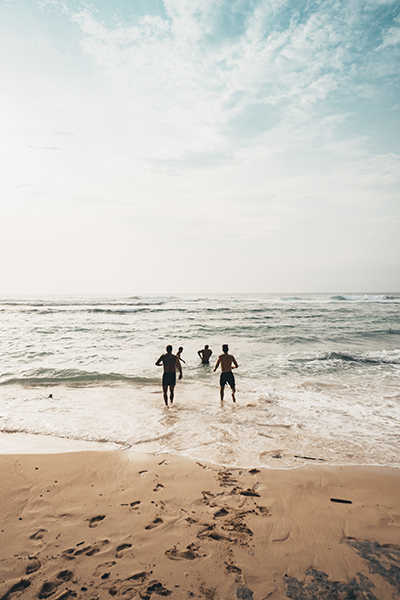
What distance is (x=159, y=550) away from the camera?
3277 mm

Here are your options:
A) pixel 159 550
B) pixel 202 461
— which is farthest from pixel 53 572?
pixel 202 461

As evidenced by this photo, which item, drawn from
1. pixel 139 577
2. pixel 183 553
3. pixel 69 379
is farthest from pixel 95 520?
pixel 69 379

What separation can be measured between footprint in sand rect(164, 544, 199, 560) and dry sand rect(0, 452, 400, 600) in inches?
0.6

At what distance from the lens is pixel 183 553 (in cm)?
322

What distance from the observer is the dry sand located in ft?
9.37

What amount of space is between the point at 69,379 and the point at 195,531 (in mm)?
9105

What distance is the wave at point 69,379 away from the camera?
10734mm

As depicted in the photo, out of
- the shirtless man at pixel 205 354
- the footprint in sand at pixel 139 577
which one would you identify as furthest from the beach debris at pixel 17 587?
the shirtless man at pixel 205 354

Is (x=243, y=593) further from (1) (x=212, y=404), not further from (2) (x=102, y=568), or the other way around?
(1) (x=212, y=404)

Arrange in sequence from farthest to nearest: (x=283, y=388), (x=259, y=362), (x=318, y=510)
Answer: (x=259, y=362) < (x=283, y=388) < (x=318, y=510)

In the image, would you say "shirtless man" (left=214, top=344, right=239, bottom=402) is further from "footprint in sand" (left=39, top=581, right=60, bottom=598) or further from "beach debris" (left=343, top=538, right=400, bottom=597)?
"footprint in sand" (left=39, top=581, right=60, bottom=598)

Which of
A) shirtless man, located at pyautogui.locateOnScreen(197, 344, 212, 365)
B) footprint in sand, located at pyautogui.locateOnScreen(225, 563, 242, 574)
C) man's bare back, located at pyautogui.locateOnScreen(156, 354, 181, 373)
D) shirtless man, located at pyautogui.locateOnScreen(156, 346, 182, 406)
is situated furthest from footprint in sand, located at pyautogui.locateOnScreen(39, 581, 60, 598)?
shirtless man, located at pyautogui.locateOnScreen(197, 344, 212, 365)

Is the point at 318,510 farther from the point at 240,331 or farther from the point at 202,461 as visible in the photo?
the point at 240,331

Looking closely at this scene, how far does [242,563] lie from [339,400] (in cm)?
724
